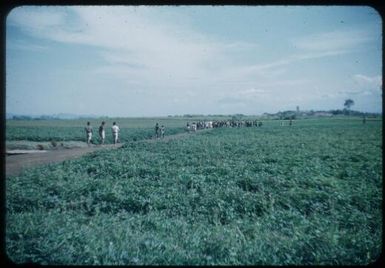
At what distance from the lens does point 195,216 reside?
18.3ft

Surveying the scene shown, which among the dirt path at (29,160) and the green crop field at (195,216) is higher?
the green crop field at (195,216)

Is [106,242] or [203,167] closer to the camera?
[106,242]

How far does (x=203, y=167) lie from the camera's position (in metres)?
9.66

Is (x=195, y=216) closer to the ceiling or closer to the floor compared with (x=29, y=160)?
closer to the ceiling

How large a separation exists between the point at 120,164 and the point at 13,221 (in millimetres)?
4942

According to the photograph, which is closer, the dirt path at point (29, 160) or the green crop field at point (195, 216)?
the green crop field at point (195, 216)

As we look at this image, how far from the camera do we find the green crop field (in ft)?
13.5

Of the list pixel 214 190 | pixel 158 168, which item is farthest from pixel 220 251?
pixel 158 168

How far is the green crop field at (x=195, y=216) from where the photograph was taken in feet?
13.5

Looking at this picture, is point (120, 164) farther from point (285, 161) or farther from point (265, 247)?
point (265, 247)

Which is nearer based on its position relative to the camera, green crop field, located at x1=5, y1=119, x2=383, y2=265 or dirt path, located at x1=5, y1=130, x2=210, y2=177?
green crop field, located at x1=5, y1=119, x2=383, y2=265

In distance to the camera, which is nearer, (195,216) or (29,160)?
(195,216)

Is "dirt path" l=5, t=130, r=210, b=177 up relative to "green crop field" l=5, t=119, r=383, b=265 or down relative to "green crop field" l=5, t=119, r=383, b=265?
down

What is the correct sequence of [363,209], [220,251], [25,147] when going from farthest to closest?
[25,147] → [363,209] → [220,251]
